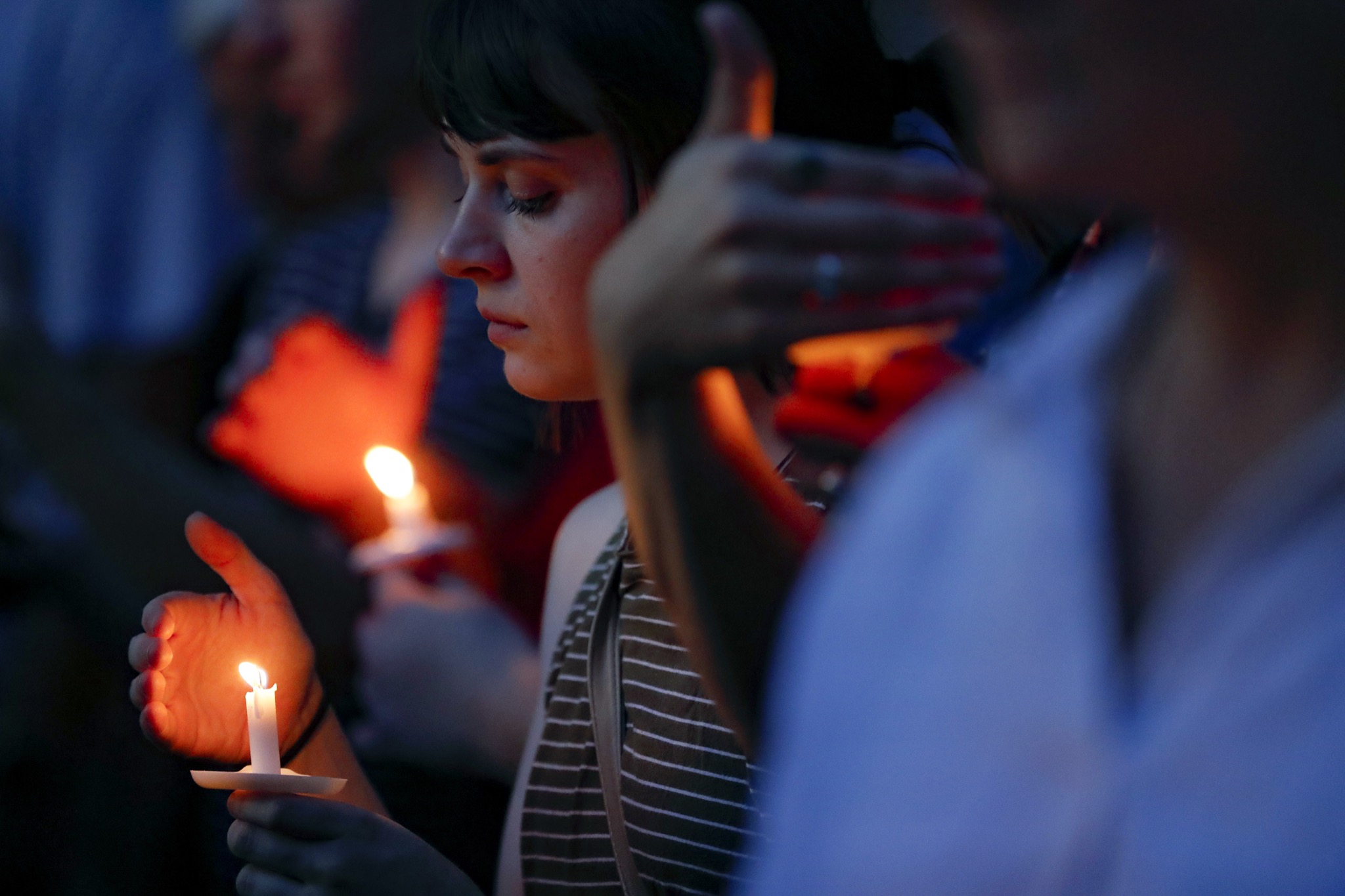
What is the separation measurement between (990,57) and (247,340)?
7.03 feet

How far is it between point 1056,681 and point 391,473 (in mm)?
1238

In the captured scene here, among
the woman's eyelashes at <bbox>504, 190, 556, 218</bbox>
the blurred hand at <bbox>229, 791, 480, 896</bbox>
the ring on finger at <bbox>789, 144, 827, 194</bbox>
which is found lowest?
the blurred hand at <bbox>229, 791, 480, 896</bbox>

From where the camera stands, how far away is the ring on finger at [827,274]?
685 millimetres

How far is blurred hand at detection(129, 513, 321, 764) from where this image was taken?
1185 mm

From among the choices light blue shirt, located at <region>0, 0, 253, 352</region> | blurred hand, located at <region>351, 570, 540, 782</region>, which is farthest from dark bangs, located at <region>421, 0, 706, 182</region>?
light blue shirt, located at <region>0, 0, 253, 352</region>

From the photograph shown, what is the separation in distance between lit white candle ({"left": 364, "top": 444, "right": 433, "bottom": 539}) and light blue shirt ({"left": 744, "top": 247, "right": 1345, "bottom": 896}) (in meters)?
1.02

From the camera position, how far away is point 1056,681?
2.01 ft

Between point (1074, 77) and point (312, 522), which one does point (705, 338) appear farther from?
point (312, 522)

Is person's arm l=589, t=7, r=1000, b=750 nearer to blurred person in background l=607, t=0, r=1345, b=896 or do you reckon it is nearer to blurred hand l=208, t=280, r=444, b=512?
blurred person in background l=607, t=0, r=1345, b=896

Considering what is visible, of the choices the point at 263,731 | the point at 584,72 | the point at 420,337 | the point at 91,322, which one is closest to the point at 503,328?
the point at 584,72

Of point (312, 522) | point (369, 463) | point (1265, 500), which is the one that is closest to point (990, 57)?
point (1265, 500)

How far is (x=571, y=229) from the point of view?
4.09ft

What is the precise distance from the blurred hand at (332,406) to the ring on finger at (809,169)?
148 centimetres

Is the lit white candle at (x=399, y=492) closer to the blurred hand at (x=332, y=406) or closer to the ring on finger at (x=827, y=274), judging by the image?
the blurred hand at (x=332, y=406)
